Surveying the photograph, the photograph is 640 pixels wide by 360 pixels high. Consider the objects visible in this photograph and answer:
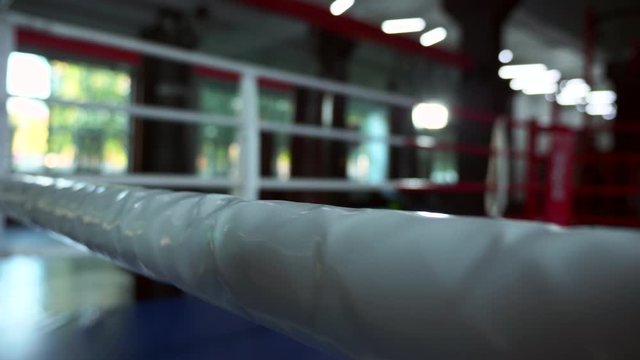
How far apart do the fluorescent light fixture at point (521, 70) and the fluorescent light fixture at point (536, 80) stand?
0.53 feet

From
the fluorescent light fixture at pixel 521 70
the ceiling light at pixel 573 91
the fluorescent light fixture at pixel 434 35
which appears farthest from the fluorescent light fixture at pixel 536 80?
the fluorescent light fixture at pixel 434 35

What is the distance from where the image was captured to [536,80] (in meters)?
11.3

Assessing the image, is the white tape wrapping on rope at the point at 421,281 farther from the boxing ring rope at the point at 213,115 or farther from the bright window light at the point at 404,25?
the bright window light at the point at 404,25

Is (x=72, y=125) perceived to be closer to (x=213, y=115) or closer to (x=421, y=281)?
(x=213, y=115)

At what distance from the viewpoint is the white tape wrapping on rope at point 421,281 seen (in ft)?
0.91

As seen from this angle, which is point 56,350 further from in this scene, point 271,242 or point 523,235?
point 523,235

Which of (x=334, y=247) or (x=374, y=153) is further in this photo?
(x=374, y=153)

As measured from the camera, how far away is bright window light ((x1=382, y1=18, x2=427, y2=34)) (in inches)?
298

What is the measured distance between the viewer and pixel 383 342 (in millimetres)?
350

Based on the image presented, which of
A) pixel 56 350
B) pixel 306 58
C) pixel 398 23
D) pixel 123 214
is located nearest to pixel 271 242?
pixel 123 214

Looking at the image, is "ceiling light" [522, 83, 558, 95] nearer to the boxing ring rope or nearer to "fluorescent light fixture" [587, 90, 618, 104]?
"fluorescent light fixture" [587, 90, 618, 104]

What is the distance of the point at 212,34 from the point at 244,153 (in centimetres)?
685

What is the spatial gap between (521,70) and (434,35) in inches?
116

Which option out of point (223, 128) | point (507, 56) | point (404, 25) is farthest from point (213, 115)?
point (507, 56)
